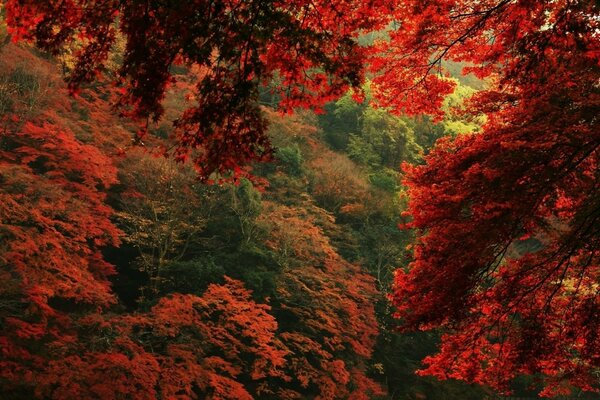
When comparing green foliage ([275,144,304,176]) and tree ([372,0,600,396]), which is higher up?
Answer: green foliage ([275,144,304,176])

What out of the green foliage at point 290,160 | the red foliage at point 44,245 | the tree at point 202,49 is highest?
the green foliage at point 290,160

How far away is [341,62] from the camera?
3.17 meters

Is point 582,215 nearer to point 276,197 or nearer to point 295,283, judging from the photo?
point 295,283

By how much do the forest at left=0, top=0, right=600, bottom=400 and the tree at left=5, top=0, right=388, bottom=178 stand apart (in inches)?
0.6

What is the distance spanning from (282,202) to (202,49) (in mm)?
12123

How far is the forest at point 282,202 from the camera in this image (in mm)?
2941

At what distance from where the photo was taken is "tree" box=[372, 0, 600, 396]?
4629 millimetres

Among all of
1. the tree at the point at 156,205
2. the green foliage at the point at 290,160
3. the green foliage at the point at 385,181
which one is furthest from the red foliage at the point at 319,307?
the green foliage at the point at 385,181

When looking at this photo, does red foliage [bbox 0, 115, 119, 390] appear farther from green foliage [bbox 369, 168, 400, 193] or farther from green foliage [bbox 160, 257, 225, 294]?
green foliage [bbox 369, 168, 400, 193]

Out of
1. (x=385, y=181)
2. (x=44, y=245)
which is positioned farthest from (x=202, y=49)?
(x=385, y=181)

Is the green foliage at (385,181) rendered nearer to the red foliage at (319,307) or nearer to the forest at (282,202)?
the forest at (282,202)

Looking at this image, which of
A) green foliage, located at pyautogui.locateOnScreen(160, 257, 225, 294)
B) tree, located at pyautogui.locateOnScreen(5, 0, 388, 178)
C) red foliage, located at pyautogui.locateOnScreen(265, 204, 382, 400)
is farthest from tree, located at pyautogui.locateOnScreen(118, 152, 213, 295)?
tree, located at pyautogui.locateOnScreen(5, 0, 388, 178)

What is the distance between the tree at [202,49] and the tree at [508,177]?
211 centimetres

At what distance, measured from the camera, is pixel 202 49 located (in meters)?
2.67
